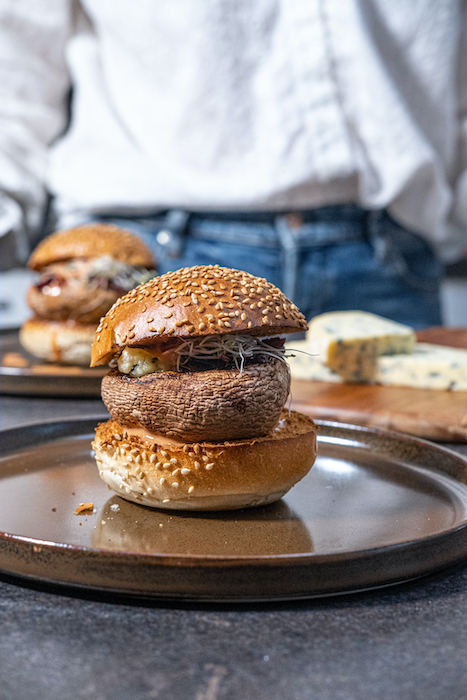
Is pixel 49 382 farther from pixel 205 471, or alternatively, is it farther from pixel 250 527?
pixel 250 527

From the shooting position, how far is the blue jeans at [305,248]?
12.8 ft

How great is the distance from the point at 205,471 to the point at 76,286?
73.8 inches

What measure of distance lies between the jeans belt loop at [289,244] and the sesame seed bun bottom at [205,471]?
2.55 m

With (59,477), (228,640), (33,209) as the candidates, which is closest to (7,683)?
(228,640)

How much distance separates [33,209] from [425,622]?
3915mm

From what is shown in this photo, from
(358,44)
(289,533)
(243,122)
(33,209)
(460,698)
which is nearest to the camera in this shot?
(460,698)

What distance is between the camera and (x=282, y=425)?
1.55 meters

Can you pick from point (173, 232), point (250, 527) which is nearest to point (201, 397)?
point (250, 527)

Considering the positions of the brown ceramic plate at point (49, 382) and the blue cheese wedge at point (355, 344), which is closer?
the brown ceramic plate at point (49, 382)

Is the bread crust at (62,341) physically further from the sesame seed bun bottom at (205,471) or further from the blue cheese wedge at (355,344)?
the sesame seed bun bottom at (205,471)

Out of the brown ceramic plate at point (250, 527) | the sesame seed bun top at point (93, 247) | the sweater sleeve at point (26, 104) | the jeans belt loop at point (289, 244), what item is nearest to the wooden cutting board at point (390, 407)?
the brown ceramic plate at point (250, 527)

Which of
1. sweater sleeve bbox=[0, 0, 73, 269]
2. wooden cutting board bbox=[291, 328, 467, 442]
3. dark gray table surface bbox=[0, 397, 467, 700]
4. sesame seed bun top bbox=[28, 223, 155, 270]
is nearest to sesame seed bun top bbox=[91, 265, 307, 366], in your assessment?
dark gray table surface bbox=[0, 397, 467, 700]

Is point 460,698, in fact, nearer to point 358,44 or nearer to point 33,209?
point 358,44

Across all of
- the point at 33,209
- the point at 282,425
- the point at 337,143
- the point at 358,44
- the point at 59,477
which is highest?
the point at 358,44
